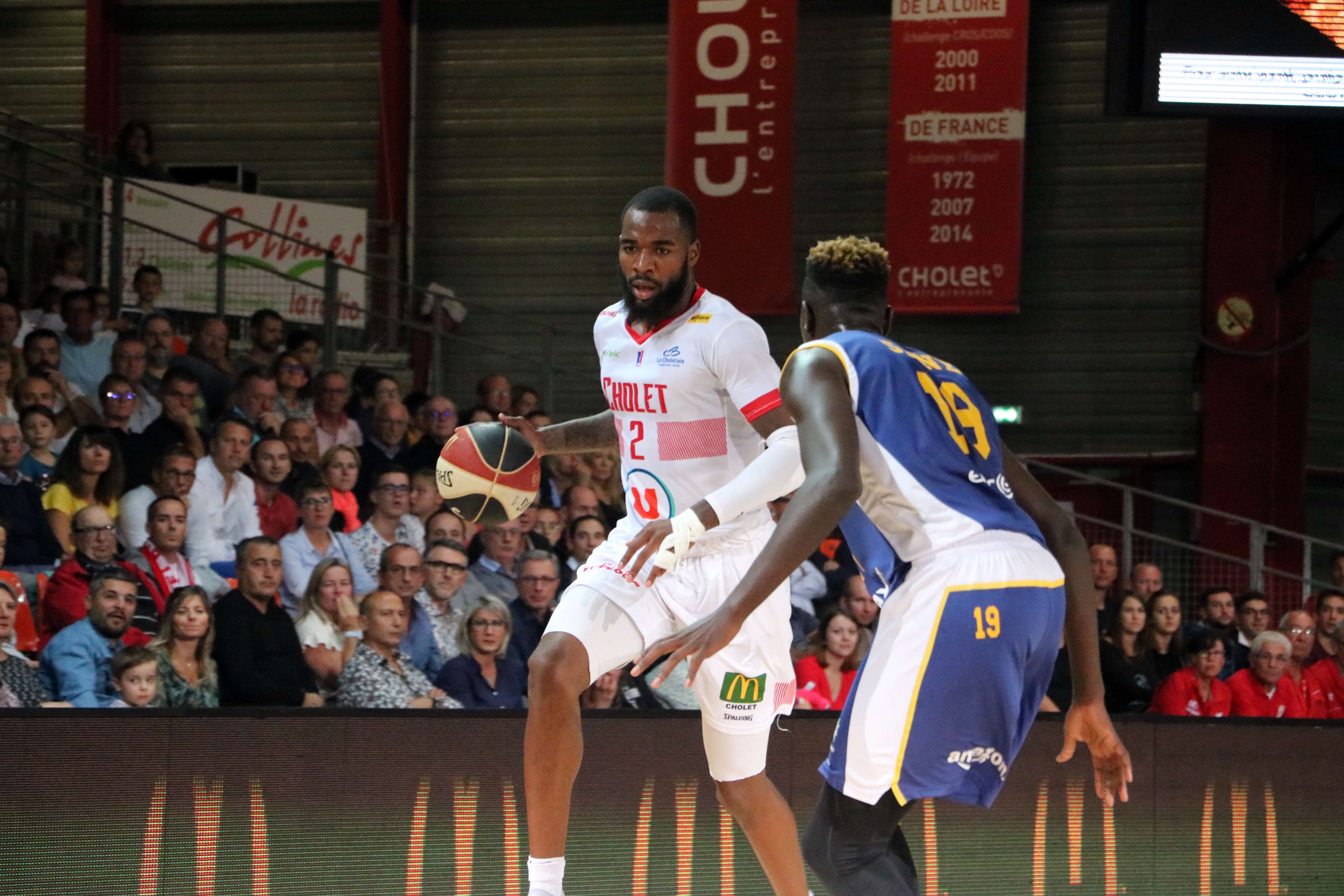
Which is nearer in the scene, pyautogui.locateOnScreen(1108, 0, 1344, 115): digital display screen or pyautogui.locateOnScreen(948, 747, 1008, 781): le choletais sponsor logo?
pyautogui.locateOnScreen(948, 747, 1008, 781): le choletais sponsor logo

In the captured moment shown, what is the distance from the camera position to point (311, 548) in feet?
25.2

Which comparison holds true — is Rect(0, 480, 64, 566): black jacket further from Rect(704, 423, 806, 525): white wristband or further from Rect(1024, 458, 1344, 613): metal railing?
Rect(1024, 458, 1344, 613): metal railing

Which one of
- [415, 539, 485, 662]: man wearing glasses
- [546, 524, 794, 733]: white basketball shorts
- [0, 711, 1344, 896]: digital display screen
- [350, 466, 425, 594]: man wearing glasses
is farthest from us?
[350, 466, 425, 594]: man wearing glasses

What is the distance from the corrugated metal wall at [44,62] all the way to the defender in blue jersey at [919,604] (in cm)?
1376

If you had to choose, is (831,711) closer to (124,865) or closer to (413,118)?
(124,865)

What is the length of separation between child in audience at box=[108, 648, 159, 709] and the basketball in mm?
1791

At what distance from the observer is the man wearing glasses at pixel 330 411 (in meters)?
9.42

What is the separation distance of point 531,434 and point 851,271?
5.41 feet

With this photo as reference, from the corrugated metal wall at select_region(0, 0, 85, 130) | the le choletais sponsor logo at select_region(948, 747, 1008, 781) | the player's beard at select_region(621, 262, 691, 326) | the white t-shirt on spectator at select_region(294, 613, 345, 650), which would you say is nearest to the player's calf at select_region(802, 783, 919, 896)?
the le choletais sponsor logo at select_region(948, 747, 1008, 781)

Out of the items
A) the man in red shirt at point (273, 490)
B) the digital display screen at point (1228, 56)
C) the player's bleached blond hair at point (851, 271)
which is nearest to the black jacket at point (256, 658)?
the man in red shirt at point (273, 490)

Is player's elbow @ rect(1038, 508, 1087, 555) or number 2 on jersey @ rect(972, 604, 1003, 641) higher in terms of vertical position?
player's elbow @ rect(1038, 508, 1087, 555)

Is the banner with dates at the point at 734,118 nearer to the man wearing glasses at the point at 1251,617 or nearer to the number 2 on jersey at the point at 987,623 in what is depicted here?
the man wearing glasses at the point at 1251,617

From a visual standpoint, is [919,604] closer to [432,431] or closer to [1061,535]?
[1061,535]

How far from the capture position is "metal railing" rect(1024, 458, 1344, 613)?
11.7 meters
